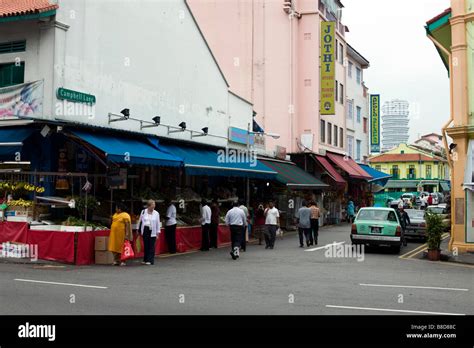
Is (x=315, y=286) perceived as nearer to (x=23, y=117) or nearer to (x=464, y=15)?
(x=23, y=117)

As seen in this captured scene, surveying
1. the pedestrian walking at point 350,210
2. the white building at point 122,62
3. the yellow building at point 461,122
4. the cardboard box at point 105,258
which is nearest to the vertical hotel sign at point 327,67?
the pedestrian walking at point 350,210

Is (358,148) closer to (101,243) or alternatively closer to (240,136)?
(240,136)

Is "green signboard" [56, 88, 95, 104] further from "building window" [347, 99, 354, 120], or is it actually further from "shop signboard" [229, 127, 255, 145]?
"building window" [347, 99, 354, 120]

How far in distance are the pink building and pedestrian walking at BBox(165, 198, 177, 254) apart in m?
18.0

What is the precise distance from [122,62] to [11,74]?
3661 mm

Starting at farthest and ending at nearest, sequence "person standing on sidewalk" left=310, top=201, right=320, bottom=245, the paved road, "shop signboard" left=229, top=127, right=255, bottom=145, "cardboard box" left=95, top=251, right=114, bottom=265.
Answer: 1. "shop signboard" left=229, top=127, right=255, bottom=145
2. "person standing on sidewalk" left=310, top=201, right=320, bottom=245
3. "cardboard box" left=95, top=251, right=114, bottom=265
4. the paved road

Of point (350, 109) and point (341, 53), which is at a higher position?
point (341, 53)

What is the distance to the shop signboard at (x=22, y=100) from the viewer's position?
51.4ft

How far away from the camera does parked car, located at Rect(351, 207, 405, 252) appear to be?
1916 centimetres

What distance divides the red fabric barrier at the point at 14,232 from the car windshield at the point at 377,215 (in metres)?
11.6

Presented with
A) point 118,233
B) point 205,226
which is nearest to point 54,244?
point 118,233

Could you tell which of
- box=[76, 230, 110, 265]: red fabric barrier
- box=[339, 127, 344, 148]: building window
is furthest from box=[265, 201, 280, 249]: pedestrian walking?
box=[339, 127, 344, 148]: building window

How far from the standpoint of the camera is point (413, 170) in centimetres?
8750

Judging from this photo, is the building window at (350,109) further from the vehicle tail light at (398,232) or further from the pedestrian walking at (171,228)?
the pedestrian walking at (171,228)
